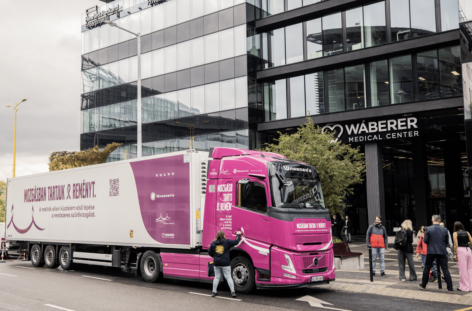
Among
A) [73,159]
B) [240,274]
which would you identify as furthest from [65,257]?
[73,159]

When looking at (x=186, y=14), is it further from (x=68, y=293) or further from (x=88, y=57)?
(x=68, y=293)

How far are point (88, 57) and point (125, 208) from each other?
28595 mm

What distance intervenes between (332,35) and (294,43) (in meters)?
2.65

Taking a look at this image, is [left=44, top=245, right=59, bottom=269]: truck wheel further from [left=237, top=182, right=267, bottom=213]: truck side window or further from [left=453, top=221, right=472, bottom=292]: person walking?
[left=453, top=221, right=472, bottom=292]: person walking

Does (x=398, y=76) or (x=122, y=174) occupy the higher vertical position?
(x=398, y=76)

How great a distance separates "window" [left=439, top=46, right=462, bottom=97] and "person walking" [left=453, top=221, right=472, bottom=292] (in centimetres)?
1332

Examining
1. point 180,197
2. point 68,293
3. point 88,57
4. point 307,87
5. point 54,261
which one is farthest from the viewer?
point 88,57

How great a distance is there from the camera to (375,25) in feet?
84.5

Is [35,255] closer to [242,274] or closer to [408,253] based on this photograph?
[242,274]

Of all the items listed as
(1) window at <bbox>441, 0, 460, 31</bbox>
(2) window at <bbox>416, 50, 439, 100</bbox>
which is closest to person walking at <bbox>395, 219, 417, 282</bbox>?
(2) window at <bbox>416, 50, 439, 100</bbox>

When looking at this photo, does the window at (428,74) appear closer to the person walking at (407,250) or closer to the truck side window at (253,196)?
the person walking at (407,250)

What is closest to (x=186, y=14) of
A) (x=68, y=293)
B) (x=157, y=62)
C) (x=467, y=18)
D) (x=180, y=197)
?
(x=157, y=62)

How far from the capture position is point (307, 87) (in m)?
28.5

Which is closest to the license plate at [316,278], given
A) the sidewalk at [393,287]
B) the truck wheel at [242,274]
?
the sidewalk at [393,287]
